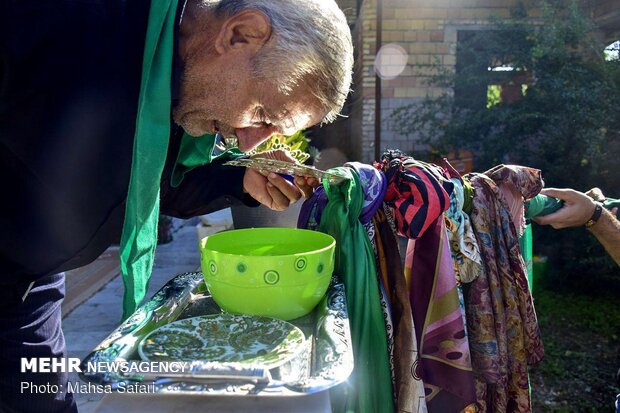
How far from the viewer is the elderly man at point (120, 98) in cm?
91

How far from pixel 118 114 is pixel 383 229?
658 millimetres

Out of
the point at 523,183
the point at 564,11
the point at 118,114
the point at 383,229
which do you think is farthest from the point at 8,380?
the point at 564,11

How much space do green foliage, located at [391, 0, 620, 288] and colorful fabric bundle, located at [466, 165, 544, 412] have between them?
11.3 feet

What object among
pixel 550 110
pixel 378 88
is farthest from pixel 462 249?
pixel 378 88

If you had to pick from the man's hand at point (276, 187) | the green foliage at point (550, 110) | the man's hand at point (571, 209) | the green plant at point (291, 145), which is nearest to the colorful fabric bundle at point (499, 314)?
the man's hand at point (571, 209)

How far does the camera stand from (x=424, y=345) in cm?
112

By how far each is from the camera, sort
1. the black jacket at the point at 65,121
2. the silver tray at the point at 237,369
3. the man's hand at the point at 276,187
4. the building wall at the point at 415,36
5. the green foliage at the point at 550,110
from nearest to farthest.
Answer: the silver tray at the point at 237,369 → the black jacket at the point at 65,121 → the man's hand at the point at 276,187 → the green foliage at the point at 550,110 → the building wall at the point at 415,36

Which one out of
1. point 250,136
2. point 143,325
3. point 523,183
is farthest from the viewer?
point 523,183

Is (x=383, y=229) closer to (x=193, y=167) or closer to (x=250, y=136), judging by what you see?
(x=250, y=136)

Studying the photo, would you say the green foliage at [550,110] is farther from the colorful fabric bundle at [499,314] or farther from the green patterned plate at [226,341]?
the green patterned plate at [226,341]

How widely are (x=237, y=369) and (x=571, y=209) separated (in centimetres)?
138

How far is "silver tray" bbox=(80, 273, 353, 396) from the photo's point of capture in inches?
25.9

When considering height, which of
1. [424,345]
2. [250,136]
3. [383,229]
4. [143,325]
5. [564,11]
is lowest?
[424,345]

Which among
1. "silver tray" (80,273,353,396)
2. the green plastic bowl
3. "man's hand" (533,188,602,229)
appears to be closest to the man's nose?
the green plastic bowl
